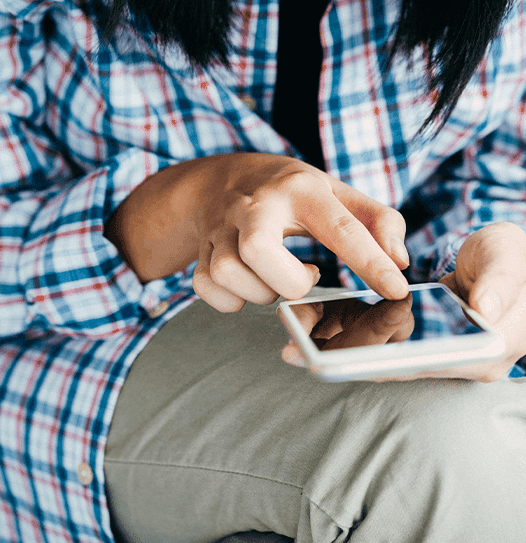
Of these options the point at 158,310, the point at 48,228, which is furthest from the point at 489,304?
the point at 48,228

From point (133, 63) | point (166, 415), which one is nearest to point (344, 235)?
point (166, 415)

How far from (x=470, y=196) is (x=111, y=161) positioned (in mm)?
506

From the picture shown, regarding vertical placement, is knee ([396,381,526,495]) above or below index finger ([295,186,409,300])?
below

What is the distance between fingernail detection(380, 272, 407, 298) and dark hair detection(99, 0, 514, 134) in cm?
27

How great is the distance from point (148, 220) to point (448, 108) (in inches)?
15.3

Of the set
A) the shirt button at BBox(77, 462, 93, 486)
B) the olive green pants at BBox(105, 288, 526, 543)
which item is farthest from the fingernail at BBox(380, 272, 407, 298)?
the shirt button at BBox(77, 462, 93, 486)

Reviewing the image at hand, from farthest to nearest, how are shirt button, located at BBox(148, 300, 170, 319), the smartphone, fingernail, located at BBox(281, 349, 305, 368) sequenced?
shirt button, located at BBox(148, 300, 170, 319)
fingernail, located at BBox(281, 349, 305, 368)
the smartphone

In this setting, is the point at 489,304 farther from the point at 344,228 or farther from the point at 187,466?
the point at 187,466

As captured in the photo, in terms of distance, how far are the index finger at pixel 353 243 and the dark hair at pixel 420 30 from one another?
9.6 inches

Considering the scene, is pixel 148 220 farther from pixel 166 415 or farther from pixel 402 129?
pixel 402 129

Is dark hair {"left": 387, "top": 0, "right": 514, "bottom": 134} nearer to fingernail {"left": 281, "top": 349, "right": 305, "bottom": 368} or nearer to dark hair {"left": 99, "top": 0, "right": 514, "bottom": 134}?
dark hair {"left": 99, "top": 0, "right": 514, "bottom": 134}

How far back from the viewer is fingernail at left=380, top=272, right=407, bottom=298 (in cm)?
35

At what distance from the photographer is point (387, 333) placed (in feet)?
1.16

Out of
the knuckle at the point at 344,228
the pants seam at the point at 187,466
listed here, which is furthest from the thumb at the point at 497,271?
the pants seam at the point at 187,466
